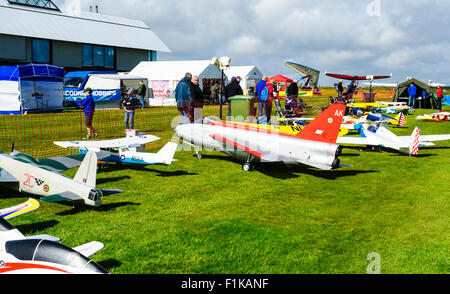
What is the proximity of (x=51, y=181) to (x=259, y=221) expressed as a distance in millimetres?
4588

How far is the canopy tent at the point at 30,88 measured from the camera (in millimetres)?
27875

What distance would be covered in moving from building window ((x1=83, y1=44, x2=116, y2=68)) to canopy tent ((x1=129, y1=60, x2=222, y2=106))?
48.0 feet

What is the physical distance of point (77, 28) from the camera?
164 feet

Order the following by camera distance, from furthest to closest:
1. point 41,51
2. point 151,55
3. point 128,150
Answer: point 151,55, point 41,51, point 128,150

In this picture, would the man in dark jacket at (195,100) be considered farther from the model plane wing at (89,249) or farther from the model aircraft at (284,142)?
the model plane wing at (89,249)

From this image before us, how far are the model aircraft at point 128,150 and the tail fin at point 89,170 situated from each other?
306 centimetres

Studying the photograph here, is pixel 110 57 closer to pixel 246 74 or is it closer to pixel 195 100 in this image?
pixel 246 74

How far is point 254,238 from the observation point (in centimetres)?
682

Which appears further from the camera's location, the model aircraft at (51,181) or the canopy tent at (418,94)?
the canopy tent at (418,94)

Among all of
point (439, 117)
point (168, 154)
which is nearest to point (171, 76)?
point (439, 117)

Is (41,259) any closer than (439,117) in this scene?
Yes

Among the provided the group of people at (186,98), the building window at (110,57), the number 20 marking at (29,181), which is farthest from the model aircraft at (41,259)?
the building window at (110,57)
